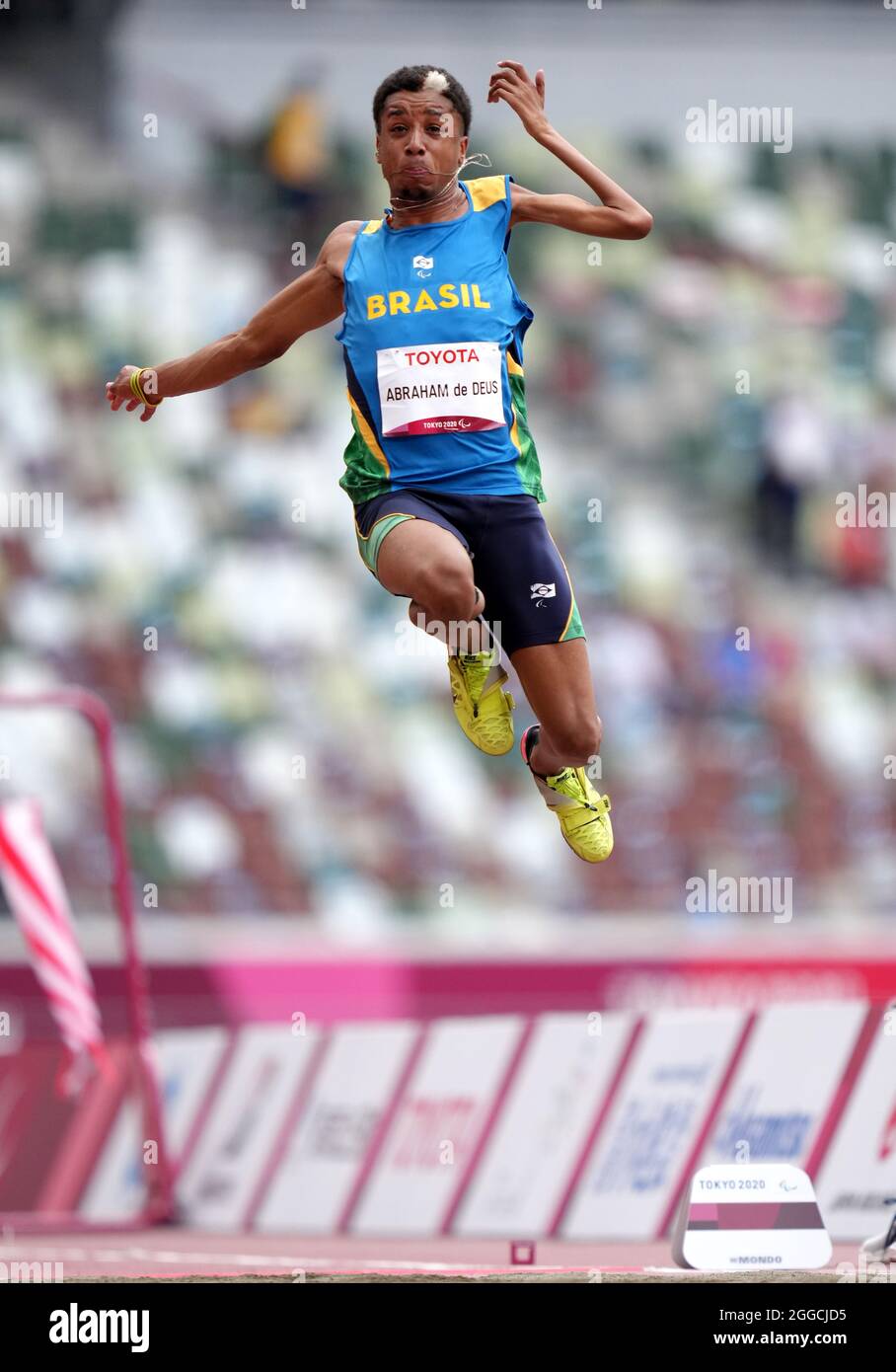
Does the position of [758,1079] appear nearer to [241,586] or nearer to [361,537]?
[361,537]

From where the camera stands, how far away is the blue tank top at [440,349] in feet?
20.7

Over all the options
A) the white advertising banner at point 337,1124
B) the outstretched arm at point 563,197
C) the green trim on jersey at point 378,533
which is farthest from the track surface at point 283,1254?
the outstretched arm at point 563,197

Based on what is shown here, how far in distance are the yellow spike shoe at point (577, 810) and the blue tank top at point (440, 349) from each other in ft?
3.24

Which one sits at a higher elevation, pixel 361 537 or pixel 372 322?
pixel 372 322

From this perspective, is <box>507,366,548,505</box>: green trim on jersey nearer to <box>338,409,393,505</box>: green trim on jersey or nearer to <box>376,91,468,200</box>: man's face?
<box>338,409,393,505</box>: green trim on jersey

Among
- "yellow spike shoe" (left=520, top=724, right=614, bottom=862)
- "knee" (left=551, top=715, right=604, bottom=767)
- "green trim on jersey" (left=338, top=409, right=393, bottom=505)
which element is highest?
"green trim on jersey" (left=338, top=409, right=393, bottom=505)

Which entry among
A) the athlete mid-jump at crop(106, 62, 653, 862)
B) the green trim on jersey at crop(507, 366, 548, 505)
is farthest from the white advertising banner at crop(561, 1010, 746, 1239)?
the green trim on jersey at crop(507, 366, 548, 505)

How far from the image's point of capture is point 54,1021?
10555 millimetres

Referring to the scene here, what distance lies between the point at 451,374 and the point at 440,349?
82 mm

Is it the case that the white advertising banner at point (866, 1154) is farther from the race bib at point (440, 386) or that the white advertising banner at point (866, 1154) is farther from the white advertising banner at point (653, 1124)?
the race bib at point (440, 386)

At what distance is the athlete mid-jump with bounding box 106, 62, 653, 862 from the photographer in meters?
6.21

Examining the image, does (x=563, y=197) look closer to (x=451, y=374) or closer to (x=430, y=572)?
(x=451, y=374)
